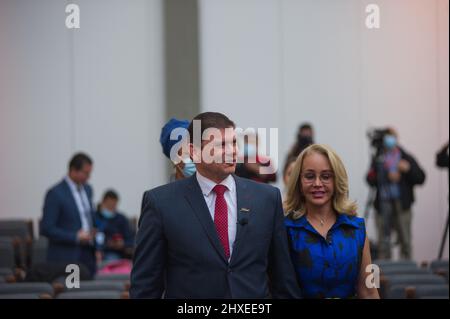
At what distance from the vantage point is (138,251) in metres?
4.00

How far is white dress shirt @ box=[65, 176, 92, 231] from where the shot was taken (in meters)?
8.47

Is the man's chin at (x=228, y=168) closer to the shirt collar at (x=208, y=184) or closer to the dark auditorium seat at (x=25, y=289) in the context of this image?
→ the shirt collar at (x=208, y=184)

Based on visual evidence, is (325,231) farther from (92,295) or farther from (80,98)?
(80,98)

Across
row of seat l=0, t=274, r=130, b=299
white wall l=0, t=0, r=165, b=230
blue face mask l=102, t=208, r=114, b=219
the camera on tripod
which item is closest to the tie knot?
row of seat l=0, t=274, r=130, b=299

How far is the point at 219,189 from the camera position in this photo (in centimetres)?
404

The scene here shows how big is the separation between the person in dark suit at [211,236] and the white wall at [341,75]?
818 centimetres

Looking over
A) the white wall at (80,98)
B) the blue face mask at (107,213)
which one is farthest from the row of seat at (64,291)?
the white wall at (80,98)

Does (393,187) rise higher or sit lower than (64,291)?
higher

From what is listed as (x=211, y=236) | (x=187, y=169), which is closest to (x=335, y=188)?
(x=211, y=236)

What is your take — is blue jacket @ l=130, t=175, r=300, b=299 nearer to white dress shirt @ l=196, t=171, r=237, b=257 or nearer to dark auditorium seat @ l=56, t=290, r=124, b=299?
white dress shirt @ l=196, t=171, r=237, b=257

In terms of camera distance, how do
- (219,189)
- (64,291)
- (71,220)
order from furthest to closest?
(71,220), (64,291), (219,189)

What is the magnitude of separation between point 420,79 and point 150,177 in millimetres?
3513

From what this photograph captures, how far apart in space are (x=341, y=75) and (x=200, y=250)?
871cm
